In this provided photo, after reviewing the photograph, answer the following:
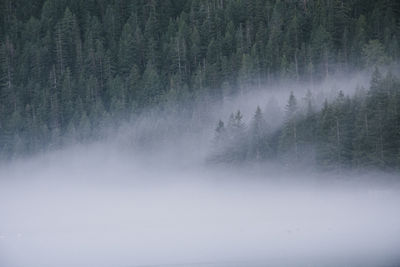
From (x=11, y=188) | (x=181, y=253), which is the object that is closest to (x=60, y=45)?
(x=11, y=188)

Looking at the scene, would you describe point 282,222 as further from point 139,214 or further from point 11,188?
point 11,188

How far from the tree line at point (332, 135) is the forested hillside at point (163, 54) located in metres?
0.48

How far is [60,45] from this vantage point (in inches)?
4176

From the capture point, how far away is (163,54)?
98125 millimetres

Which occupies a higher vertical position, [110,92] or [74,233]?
[110,92]

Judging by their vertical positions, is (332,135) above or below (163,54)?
below

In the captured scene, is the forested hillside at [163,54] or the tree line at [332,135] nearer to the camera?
the tree line at [332,135]

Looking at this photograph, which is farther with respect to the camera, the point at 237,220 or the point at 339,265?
the point at 237,220

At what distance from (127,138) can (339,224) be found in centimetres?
3638

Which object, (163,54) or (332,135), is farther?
(163,54)

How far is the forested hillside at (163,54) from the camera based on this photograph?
81.0 metres

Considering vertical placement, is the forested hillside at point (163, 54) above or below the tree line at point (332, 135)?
above

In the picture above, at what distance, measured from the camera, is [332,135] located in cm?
6512

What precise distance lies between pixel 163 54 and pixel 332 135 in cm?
3913
